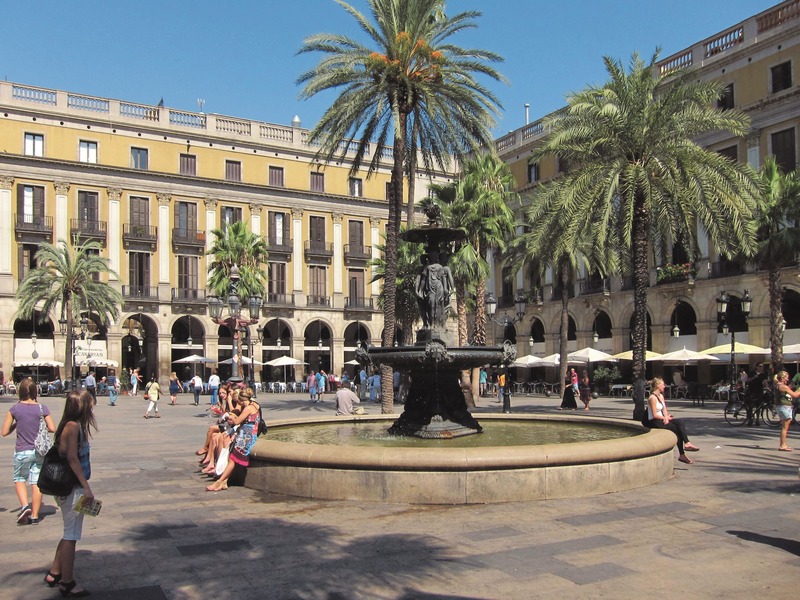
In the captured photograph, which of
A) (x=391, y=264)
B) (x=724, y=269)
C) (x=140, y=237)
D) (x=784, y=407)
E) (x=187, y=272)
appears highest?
(x=140, y=237)

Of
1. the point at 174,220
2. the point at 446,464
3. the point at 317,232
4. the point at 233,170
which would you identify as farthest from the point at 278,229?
the point at 446,464

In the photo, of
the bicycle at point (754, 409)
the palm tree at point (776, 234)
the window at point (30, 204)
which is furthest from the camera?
the window at point (30, 204)

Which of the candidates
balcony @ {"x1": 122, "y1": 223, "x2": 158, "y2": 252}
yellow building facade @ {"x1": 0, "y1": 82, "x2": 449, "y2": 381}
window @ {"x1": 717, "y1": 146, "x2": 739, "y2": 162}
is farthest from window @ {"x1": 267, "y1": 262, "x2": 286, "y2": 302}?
window @ {"x1": 717, "y1": 146, "x2": 739, "y2": 162}

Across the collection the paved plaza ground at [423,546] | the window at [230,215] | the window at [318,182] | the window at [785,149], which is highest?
the window at [318,182]

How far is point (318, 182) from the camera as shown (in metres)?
57.2

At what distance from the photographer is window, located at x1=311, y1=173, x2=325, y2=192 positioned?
186 feet

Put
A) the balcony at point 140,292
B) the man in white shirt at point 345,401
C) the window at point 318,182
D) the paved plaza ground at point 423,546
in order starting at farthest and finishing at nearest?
the window at point 318,182 → the balcony at point 140,292 → the man in white shirt at point 345,401 → the paved plaza ground at point 423,546

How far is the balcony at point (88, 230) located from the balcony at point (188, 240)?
4.49 m

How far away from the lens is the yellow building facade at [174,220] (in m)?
46.3


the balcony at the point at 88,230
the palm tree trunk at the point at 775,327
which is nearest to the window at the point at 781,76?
the palm tree trunk at the point at 775,327

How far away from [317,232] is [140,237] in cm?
1312

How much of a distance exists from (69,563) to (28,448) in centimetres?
319

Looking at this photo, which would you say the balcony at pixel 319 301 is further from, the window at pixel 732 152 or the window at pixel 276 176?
the window at pixel 732 152

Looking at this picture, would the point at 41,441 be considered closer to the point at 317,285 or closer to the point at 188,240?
the point at 188,240
